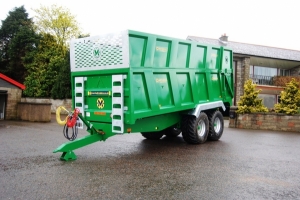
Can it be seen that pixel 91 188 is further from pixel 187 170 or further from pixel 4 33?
pixel 4 33

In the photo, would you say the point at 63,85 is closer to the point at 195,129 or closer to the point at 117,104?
the point at 195,129

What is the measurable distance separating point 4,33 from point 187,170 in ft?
124

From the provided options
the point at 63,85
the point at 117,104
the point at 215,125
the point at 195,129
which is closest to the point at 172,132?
the point at 215,125

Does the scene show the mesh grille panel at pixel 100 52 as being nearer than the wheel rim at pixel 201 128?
Yes

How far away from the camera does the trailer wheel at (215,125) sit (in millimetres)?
9641

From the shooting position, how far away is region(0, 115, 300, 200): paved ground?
461 cm

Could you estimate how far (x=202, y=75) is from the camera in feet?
29.9

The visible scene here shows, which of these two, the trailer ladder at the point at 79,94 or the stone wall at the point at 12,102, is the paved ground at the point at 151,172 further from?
the stone wall at the point at 12,102

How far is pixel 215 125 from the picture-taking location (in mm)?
10094

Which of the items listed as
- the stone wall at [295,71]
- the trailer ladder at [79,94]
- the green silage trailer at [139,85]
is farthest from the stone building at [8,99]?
the stone wall at [295,71]

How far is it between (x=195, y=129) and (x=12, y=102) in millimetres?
13369

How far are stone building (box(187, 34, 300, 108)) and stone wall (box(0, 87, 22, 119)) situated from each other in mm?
14839

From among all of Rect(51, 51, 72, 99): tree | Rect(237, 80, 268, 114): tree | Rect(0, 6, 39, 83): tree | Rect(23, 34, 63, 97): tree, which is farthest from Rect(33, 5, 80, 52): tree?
Rect(237, 80, 268, 114): tree

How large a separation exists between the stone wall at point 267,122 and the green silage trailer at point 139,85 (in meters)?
6.04
